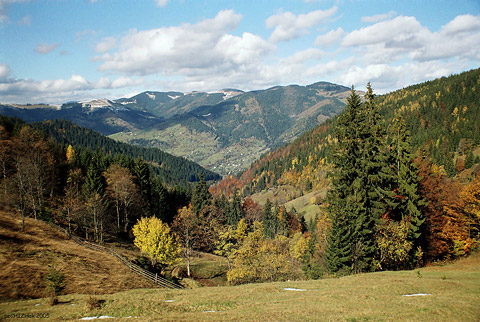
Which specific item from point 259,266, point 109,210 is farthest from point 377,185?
point 109,210

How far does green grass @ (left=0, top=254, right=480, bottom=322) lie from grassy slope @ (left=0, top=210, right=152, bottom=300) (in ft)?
18.7

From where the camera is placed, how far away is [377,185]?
125 feet

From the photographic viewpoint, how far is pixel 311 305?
19812mm

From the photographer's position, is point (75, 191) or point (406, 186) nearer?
point (406, 186)

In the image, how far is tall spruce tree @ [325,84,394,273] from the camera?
37.2 metres

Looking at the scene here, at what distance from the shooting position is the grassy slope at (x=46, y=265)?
30.1 meters

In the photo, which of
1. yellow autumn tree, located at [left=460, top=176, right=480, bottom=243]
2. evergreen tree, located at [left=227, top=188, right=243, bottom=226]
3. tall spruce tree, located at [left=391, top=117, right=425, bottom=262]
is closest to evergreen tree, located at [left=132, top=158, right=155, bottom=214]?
evergreen tree, located at [left=227, top=188, right=243, bottom=226]

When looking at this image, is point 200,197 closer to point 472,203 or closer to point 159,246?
point 159,246

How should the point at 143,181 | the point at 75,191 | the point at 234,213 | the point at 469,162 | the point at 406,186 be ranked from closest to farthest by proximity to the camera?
the point at 406,186 → the point at 75,191 → the point at 143,181 → the point at 234,213 → the point at 469,162

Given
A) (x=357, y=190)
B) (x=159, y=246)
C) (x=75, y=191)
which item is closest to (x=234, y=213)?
(x=75, y=191)

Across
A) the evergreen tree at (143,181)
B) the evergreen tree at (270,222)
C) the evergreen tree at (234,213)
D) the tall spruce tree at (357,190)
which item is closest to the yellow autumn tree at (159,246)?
the tall spruce tree at (357,190)

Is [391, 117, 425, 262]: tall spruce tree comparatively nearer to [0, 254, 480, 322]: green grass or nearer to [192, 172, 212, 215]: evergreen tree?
[0, 254, 480, 322]: green grass

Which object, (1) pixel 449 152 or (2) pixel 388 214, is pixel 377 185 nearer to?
(2) pixel 388 214

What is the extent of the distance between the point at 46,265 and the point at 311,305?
33.2 meters
